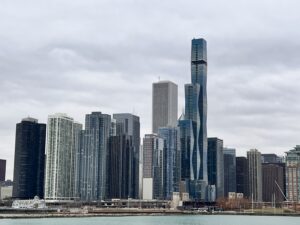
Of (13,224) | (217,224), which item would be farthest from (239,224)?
(13,224)

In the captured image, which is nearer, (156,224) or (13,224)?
(13,224)

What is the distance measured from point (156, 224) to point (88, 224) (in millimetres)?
21879

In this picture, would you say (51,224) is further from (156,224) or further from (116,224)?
(156,224)

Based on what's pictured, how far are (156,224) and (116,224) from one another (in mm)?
12732

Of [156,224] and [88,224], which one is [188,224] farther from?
[88,224]

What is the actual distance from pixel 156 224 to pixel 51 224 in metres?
33.2

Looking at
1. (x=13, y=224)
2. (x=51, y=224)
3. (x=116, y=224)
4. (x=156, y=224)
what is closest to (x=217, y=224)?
(x=156, y=224)

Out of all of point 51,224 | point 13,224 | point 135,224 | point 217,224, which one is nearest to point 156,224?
point 135,224

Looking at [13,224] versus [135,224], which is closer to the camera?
[13,224]

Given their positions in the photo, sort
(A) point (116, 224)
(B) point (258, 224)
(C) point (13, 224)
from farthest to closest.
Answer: (B) point (258, 224)
(A) point (116, 224)
(C) point (13, 224)

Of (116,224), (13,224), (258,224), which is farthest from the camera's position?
(258,224)

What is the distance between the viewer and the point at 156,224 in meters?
178

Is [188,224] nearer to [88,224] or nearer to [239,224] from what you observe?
[239,224]

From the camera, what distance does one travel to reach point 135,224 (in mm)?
176500
